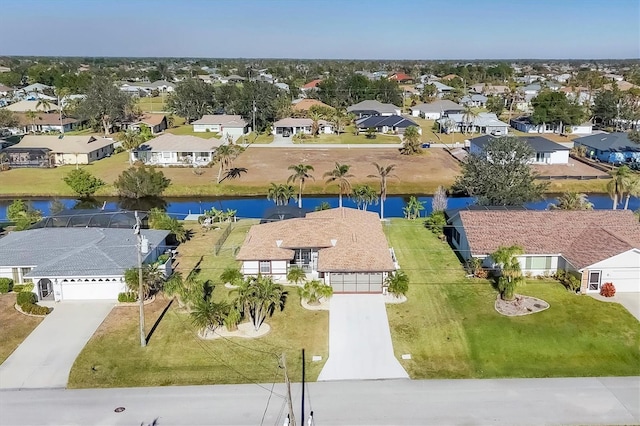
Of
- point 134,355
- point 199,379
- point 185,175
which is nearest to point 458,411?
point 199,379

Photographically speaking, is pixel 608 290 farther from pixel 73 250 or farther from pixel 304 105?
pixel 304 105

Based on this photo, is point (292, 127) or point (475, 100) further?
point (475, 100)

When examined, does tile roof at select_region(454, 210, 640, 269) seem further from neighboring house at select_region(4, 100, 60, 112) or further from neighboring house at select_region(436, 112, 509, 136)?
neighboring house at select_region(4, 100, 60, 112)

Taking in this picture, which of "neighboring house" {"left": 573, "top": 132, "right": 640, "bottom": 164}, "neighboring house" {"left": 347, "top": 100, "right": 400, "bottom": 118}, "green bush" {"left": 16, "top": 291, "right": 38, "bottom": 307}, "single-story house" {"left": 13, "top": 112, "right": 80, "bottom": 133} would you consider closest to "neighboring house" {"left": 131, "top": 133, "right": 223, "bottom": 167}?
"single-story house" {"left": 13, "top": 112, "right": 80, "bottom": 133}

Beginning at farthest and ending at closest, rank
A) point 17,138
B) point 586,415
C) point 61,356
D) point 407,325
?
point 17,138 → point 407,325 → point 61,356 → point 586,415

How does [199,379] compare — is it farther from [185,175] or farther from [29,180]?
[29,180]

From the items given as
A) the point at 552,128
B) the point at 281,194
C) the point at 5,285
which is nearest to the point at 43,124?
Result: the point at 281,194
